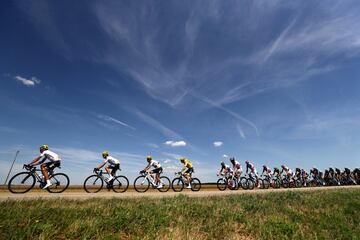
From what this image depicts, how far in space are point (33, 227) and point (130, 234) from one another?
1940 millimetres

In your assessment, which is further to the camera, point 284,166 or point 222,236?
point 284,166

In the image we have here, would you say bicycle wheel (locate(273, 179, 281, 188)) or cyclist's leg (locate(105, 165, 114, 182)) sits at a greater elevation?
bicycle wheel (locate(273, 179, 281, 188))

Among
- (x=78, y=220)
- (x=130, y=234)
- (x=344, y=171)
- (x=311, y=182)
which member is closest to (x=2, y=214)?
(x=78, y=220)

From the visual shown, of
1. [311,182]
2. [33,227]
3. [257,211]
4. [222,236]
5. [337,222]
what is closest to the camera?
[33,227]

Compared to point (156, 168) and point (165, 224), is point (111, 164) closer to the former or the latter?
point (156, 168)

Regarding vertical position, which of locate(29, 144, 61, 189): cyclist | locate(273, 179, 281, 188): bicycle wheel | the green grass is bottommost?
the green grass

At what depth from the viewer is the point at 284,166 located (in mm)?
32062

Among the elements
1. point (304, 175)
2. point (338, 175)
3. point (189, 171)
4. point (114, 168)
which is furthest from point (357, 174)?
point (114, 168)

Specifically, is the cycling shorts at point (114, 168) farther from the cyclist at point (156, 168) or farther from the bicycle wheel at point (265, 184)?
the bicycle wheel at point (265, 184)

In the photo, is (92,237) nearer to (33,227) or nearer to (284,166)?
(33,227)

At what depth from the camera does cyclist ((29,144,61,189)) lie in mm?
13383

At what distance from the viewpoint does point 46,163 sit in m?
13.6

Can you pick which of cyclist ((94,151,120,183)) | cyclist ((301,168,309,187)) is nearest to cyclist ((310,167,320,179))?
cyclist ((301,168,309,187))

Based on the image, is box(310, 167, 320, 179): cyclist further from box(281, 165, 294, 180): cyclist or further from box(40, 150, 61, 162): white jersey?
box(40, 150, 61, 162): white jersey
